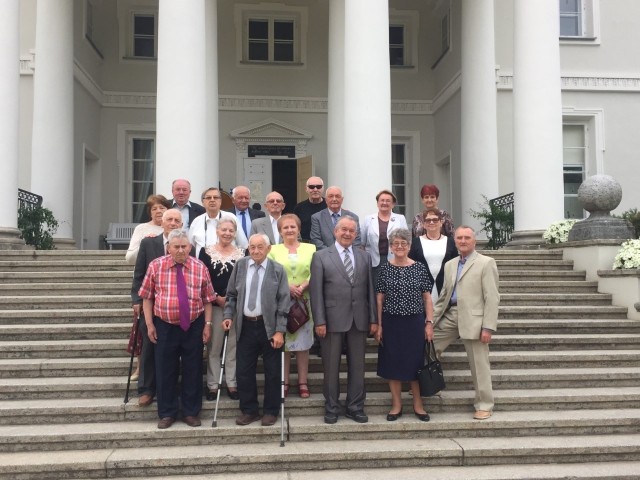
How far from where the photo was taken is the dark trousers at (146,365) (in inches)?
216

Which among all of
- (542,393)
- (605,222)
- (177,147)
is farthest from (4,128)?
(605,222)

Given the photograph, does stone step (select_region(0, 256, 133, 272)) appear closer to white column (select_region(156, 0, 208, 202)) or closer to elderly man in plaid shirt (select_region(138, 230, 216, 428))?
white column (select_region(156, 0, 208, 202))

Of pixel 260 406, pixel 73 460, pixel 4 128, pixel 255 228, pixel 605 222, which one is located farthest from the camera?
pixel 4 128

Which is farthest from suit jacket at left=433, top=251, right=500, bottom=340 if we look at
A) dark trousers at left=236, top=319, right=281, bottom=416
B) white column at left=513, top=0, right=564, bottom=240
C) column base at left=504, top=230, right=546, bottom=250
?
white column at left=513, top=0, right=564, bottom=240

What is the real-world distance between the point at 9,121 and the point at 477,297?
26.1ft

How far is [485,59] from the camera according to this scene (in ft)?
42.9

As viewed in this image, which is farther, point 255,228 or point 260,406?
point 255,228

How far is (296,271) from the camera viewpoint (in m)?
5.71

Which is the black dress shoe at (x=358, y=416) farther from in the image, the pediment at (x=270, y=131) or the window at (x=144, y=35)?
the window at (x=144, y=35)

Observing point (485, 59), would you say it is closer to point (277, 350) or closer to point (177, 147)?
point (177, 147)

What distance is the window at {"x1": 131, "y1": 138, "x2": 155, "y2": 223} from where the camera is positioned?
1563 centimetres

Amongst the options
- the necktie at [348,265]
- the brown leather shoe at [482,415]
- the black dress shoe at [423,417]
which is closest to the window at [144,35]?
the necktie at [348,265]

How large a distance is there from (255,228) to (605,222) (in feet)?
17.4

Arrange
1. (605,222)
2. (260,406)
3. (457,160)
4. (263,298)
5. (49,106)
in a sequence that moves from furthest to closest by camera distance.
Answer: (457,160)
(49,106)
(605,222)
(260,406)
(263,298)
